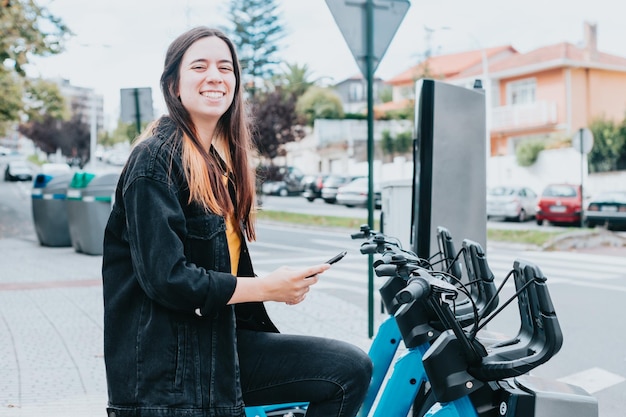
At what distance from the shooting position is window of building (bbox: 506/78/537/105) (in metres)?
42.0

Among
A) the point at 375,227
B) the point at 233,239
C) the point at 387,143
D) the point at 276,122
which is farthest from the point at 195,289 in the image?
the point at 387,143

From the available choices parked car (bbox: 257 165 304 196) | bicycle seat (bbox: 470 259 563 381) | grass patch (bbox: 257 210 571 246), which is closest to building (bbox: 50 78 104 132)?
grass patch (bbox: 257 210 571 246)

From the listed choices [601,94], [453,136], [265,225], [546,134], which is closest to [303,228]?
[265,225]

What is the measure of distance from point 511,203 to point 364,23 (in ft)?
Result: 69.1

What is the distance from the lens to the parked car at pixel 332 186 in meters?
35.4

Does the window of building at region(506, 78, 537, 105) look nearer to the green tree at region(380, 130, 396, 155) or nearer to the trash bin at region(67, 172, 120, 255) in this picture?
the green tree at region(380, 130, 396, 155)

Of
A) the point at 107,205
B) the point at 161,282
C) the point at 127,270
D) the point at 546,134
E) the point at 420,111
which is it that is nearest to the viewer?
the point at 161,282

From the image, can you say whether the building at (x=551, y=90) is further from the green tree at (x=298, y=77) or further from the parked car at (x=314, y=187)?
the green tree at (x=298, y=77)

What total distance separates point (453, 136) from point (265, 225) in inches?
736

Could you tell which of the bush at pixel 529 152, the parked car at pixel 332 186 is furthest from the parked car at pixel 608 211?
the parked car at pixel 332 186

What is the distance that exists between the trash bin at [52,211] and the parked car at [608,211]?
1537 centimetres

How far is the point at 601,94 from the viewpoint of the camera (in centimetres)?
4166

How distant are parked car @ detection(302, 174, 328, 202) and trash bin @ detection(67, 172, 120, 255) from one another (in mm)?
23916

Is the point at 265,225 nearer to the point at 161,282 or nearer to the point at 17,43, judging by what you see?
the point at 17,43
